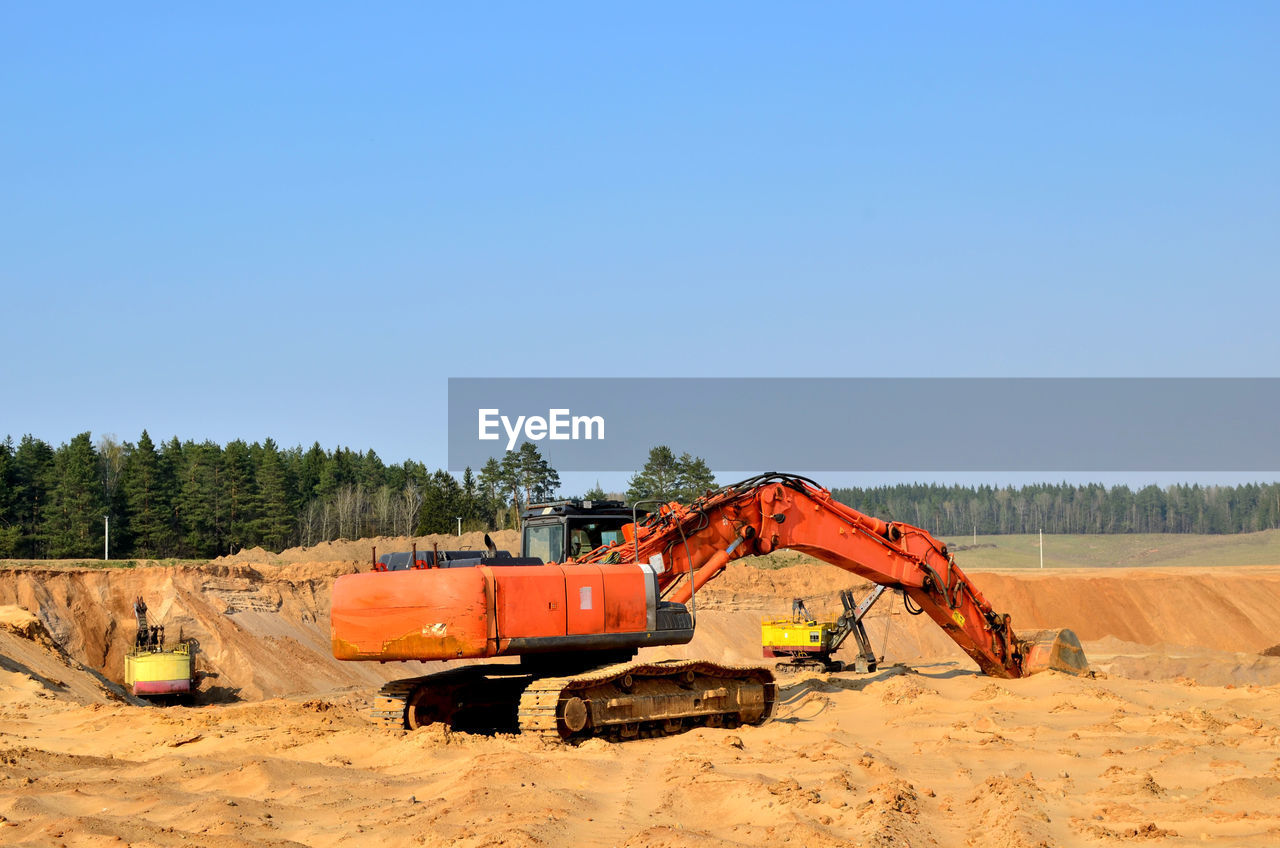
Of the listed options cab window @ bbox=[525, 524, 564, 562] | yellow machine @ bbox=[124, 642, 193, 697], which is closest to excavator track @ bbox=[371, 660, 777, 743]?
cab window @ bbox=[525, 524, 564, 562]

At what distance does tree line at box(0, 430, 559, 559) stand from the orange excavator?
43918mm

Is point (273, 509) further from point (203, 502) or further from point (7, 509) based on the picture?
point (7, 509)

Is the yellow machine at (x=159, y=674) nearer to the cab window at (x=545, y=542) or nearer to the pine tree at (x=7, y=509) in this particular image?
the cab window at (x=545, y=542)

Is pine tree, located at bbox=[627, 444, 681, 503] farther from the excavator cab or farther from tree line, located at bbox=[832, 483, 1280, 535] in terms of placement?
tree line, located at bbox=[832, 483, 1280, 535]

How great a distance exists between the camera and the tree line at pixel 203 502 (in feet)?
216

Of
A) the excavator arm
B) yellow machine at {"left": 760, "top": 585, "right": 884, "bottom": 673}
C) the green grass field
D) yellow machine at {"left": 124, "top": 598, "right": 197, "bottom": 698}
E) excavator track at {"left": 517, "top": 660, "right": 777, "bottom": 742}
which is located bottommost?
the green grass field

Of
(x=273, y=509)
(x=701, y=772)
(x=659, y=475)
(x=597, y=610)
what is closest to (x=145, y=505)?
(x=273, y=509)

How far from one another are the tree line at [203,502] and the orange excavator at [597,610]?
43.9 metres

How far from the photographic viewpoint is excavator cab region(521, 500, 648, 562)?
1658cm

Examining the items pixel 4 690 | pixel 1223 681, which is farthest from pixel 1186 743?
pixel 4 690

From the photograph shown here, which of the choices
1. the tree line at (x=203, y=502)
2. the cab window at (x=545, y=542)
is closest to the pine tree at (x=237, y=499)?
the tree line at (x=203, y=502)

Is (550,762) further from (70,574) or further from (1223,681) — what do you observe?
(70,574)

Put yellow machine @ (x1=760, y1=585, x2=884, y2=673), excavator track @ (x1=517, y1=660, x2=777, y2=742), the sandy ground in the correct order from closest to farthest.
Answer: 1. the sandy ground
2. excavator track @ (x1=517, y1=660, x2=777, y2=742)
3. yellow machine @ (x1=760, y1=585, x2=884, y2=673)

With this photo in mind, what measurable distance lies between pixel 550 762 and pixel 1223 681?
20.4 meters
